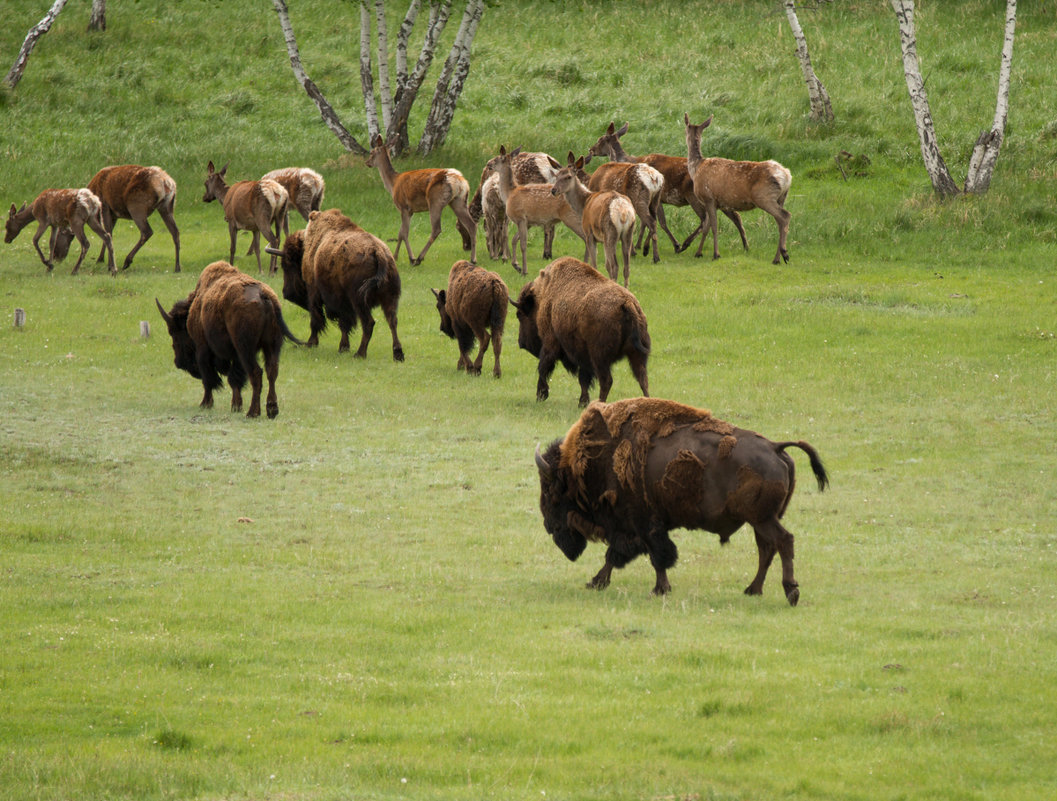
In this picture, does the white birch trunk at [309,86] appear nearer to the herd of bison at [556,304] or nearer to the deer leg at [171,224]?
the herd of bison at [556,304]

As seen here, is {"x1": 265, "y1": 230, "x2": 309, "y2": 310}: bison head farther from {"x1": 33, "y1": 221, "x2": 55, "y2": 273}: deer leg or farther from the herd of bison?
{"x1": 33, "y1": 221, "x2": 55, "y2": 273}: deer leg

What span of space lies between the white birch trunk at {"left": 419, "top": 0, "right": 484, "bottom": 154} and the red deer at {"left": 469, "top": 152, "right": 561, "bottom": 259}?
4371 millimetres

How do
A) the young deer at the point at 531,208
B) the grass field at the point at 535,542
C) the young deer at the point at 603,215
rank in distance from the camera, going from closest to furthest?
the grass field at the point at 535,542 → the young deer at the point at 603,215 → the young deer at the point at 531,208

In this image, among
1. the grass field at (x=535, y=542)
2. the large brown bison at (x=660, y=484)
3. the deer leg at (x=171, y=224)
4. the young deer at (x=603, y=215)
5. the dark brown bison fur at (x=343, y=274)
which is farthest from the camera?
the deer leg at (x=171, y=224)

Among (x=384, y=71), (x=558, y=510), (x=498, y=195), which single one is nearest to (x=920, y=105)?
(x=498, y=195)

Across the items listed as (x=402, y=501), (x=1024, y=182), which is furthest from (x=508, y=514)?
(x=1024, y=182)

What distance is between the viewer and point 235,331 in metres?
14.5

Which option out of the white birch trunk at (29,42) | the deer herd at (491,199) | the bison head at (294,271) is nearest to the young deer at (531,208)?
the deer herd at (491,199)

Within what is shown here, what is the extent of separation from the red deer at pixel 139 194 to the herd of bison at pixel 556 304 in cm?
3

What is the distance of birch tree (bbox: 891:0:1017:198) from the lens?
23953 millimetres

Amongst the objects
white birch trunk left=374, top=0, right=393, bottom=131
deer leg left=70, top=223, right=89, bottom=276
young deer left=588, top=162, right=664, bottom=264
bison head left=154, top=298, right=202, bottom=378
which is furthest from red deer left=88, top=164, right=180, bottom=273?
bison head left=154, top=298, right=202, bottom=378

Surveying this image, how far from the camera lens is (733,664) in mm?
7238

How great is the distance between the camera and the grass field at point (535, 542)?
6105 millimetres

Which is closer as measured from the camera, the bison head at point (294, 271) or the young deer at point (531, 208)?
the bison head at point (294, 271)
